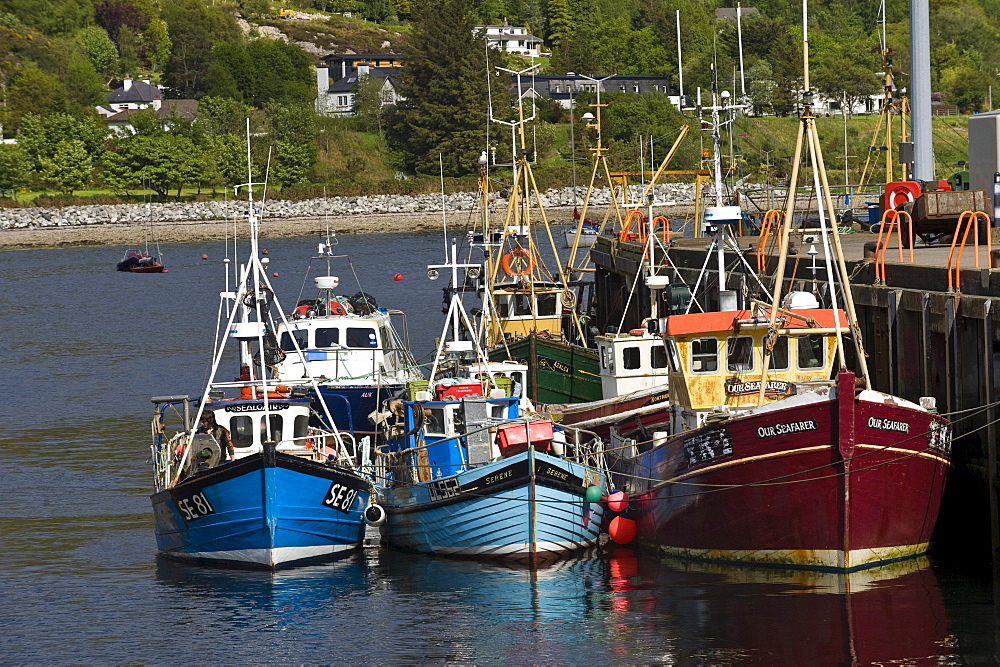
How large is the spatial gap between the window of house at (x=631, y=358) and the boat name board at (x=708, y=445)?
6.49 meters

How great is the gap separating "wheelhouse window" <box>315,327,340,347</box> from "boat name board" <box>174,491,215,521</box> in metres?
10.2

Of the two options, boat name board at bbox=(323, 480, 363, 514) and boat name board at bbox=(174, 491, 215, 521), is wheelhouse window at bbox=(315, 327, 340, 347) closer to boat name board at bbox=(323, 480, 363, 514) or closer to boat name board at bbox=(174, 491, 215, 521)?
boat name board at bbox=(323, 480, 363, 514)

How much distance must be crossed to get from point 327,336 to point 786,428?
48.7 feet

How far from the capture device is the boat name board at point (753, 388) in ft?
69.5

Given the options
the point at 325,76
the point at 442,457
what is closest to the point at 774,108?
the point at 325,76

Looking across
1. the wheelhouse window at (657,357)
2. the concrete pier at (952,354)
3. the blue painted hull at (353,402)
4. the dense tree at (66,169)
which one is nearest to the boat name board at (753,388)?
the concrete pier at (952,354)

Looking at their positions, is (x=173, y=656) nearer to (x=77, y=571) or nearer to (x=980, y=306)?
A: (x=77, y=571)

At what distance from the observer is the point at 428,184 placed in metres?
128

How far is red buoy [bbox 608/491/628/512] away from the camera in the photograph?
72.9 feet

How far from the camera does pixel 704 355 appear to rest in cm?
2144

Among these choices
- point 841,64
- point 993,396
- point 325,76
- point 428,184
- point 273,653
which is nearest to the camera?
point 273,653

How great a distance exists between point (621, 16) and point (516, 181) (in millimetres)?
165076

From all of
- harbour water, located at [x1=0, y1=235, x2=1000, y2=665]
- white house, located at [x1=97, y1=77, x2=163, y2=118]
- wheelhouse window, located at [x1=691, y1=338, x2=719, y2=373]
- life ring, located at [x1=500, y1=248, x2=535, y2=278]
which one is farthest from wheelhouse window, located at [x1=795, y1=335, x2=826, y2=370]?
white house, located at [x1=97, y1=77, x2=163, y2=118]

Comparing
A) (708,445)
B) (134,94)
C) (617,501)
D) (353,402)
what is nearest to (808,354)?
(708,445)
